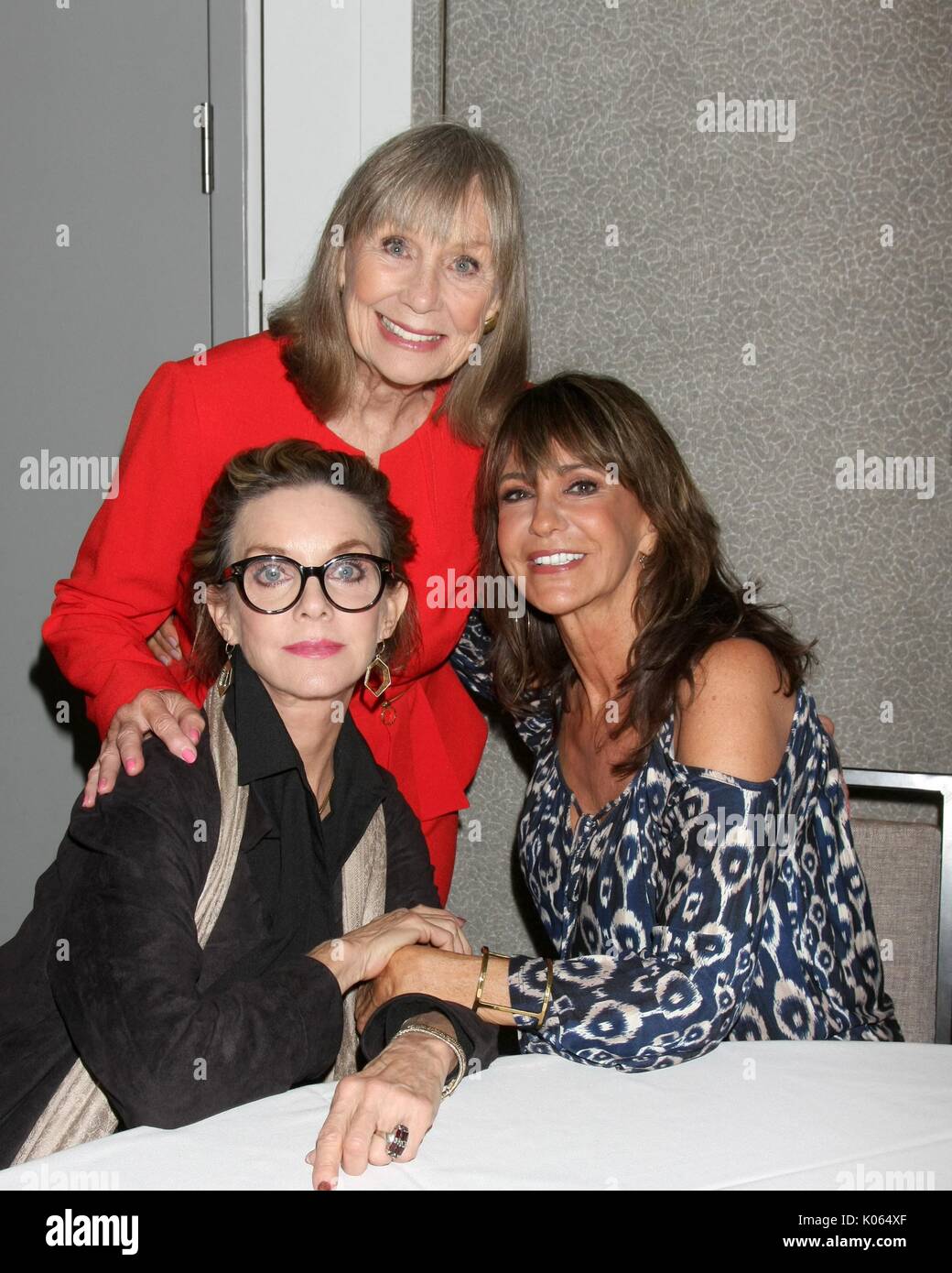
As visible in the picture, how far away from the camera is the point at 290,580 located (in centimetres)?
140

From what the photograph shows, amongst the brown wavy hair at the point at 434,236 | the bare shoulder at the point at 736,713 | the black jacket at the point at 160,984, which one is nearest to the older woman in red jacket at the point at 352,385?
the brown wavy hair at the point at 434,236

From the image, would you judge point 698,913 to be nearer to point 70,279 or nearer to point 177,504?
point 177,504

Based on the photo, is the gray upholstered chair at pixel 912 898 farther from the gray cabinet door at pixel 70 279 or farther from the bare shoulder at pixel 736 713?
the gray cabinet door at pixel 70 279

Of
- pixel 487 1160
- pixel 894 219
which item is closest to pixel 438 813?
pixel 487 1160

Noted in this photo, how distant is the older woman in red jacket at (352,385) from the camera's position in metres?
1.58

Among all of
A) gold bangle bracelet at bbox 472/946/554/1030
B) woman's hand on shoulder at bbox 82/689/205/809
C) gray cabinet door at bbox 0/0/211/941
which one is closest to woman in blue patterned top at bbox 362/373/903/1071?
gold bangle bracelet at bbox 472/946/554/1030

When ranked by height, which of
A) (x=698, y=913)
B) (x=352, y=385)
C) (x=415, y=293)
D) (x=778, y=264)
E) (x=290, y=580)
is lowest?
(x=698, y=913)

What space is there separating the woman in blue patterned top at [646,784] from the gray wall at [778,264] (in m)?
0.51

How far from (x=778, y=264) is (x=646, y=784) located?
1.06 metres

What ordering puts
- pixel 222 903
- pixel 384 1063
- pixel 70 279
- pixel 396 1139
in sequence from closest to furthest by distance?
pixel 396 1139 < pixel 384 1063 < pixel 222 903 < pixel 70 279

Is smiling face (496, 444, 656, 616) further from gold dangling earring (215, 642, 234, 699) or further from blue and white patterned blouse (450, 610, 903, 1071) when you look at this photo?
gold dangling earring (215, 642, 234, 699)

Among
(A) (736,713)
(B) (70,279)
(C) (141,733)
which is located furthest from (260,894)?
(B) (70,279)

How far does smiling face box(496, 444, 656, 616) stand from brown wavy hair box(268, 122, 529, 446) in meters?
0.19

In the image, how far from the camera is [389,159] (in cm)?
158
